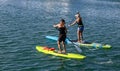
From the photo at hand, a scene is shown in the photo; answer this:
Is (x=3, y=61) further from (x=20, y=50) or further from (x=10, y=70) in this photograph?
(x=20, y=50)

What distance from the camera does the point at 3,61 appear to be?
2150 cm

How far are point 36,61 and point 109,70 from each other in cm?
563

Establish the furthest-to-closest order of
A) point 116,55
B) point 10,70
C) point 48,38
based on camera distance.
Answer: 1. point 48,38
2. point 116,55
3. point 10,70

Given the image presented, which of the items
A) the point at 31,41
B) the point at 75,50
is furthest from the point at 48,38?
the point at 75,50

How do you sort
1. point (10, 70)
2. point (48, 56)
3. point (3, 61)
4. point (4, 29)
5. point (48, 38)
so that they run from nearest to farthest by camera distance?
point (10, 70) → point (3, 61) → point (48, 56) → point (48, 38) → point (4, 29)

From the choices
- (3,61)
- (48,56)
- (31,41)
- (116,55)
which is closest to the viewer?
(3,61)

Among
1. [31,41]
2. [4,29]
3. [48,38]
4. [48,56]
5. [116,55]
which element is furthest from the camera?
[4,29]

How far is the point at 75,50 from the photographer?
2634 centimetres

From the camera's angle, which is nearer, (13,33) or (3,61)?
(3,61)

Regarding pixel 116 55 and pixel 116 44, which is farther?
pixel 116 44

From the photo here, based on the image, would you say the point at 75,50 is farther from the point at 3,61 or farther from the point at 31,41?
the point at 3,61

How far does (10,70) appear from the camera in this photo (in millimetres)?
19641

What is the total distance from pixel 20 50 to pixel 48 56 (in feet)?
9.29

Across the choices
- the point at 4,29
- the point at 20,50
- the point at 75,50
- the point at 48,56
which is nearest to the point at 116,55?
the point at 75,50
